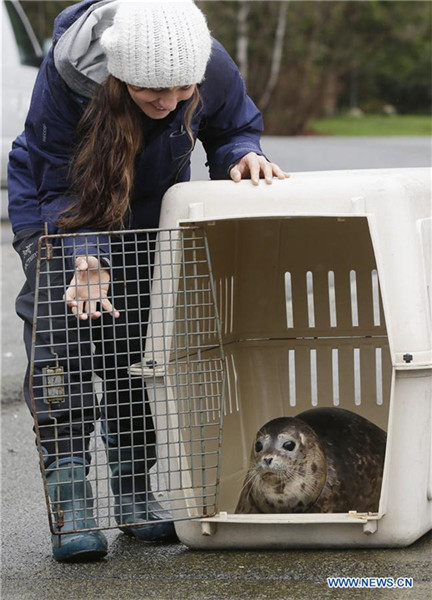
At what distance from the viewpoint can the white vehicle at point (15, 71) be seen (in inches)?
→ 339

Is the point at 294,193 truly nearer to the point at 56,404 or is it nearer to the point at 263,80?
the point at 56,404

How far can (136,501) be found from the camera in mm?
2779

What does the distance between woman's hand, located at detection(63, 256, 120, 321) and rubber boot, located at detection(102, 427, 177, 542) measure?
357 millimetres

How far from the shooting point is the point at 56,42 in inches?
101

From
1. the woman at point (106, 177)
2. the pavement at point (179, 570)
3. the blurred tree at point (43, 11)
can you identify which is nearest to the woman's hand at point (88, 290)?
the woman at point (106, 177)

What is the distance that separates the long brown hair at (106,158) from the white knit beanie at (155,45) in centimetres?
9

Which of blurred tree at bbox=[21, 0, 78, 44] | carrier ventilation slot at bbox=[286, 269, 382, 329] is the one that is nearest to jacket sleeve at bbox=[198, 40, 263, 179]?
carrier ventilation slot at bbox=[286, 269, 382, 329]

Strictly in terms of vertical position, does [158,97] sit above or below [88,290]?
above

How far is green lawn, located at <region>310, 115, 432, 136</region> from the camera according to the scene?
68.2 ft

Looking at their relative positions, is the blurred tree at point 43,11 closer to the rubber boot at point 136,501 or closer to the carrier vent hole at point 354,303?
the carrier vent hole at point 354,303

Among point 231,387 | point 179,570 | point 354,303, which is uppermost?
point 354,303

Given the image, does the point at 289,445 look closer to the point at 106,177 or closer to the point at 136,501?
the point at 136,501

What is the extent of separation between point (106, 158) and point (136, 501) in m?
0.87

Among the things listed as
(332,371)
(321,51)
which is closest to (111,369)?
(332,371)
